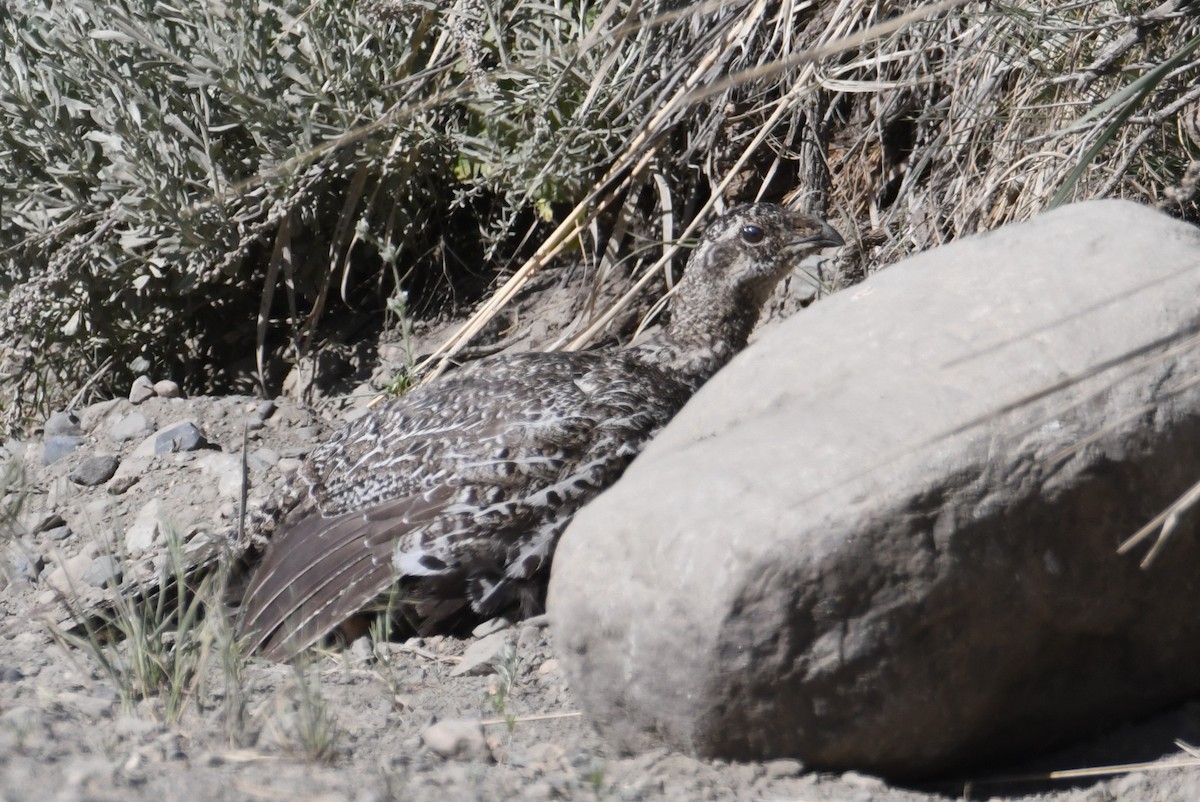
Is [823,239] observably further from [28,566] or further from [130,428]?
[28,566]

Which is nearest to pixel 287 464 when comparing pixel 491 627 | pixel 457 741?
pixel 491 627

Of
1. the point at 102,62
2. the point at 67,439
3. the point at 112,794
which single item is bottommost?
the point at 67,439

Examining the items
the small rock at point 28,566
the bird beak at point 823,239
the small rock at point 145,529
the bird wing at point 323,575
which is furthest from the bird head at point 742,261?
the small rock at point 28,566

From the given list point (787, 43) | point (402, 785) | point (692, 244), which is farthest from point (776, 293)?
point (402, 785)

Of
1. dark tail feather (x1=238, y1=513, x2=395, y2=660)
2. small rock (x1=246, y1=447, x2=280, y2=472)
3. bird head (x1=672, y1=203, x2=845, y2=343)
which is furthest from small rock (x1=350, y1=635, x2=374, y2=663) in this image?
bird head (x1=672, y1=203, x2=845, y2=343)

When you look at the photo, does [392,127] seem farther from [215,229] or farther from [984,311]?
[984,311]

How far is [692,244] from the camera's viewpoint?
5.53 metres

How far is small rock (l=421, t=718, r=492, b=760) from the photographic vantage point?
9.06ft

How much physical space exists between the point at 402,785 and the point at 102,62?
4.09 metres

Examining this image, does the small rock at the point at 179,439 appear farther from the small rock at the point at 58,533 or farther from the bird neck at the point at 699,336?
the bird neck at the point at 699,336

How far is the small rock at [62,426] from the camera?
→ 5773 millimetres

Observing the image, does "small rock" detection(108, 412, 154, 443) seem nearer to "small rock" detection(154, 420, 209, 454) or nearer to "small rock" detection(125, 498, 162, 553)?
"small rock" detection(154, 420, 209, 454)

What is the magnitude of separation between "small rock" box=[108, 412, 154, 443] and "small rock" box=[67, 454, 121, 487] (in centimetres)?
18

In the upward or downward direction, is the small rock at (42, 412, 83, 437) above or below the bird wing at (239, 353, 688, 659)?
below
